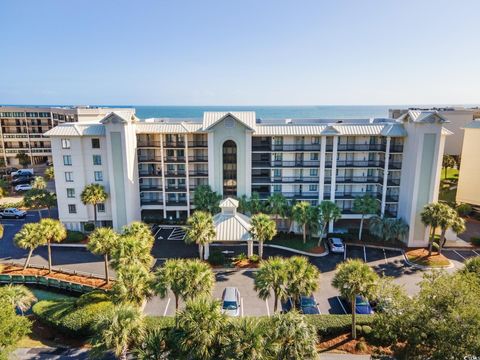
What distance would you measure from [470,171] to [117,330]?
58.7 metres

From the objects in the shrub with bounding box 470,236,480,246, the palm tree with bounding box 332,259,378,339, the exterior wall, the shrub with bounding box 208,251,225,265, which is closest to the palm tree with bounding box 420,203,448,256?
the shrub with bounding box 470,236,480,246

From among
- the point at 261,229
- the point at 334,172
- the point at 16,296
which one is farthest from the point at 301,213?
the point at 16,296

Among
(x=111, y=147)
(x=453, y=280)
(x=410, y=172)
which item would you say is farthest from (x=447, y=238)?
(x=111, y=147)

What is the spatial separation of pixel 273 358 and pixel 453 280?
1160 centimetres

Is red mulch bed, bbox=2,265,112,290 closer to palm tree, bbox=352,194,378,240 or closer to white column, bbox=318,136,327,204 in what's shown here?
white column, bbox=318,136,327,204

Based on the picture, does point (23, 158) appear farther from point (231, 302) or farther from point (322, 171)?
point (231, 302)

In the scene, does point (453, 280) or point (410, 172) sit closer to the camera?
point (453, 280)

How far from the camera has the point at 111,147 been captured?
4522 centimetres

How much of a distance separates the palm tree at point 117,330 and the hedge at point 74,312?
5.50m

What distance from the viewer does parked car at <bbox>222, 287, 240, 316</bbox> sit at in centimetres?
2800

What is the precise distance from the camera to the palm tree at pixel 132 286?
23.7 meters

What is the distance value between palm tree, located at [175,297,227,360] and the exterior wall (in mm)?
52677

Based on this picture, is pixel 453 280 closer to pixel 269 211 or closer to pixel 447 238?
pixel 269 211

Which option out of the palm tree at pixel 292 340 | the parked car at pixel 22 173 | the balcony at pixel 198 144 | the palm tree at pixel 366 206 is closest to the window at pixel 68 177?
the balcony at pixel 198 144
